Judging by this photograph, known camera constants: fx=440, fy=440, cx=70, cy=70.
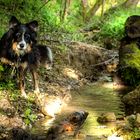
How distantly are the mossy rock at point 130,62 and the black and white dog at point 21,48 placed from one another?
4345mm

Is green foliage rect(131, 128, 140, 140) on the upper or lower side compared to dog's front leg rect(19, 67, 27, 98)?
lower

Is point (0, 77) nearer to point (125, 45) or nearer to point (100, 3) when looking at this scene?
point (125, 45)

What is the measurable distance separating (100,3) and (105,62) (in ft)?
33.8

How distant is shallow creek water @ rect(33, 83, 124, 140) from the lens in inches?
353

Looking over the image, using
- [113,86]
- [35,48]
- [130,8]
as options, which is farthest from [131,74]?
[130,8]

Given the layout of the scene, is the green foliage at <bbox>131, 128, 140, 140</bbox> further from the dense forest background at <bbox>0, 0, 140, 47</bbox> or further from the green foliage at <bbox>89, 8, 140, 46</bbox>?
the green foliage at <bbox>89, 8, 140, 46</bbox>

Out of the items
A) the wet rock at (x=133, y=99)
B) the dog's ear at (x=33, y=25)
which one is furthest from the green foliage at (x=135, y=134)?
the dog's ear at (x=33, y=25)

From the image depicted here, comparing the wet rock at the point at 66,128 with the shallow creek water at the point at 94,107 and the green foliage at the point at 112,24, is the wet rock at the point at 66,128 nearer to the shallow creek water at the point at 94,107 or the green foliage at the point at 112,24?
the shallow creek water at the point at 94,107

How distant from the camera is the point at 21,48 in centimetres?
1002

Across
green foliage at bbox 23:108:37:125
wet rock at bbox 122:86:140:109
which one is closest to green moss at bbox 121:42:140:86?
wet rock at bbox 122:86:140:109

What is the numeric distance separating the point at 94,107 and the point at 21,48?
98.9 inches

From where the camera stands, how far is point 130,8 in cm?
2477

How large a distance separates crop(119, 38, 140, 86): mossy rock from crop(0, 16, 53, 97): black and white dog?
4.34 metres

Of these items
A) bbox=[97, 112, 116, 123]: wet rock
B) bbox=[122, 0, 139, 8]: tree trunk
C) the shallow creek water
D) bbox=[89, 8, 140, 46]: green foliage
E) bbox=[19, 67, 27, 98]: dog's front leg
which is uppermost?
bbox=[122, 0, 139, 8]: tree trunk
